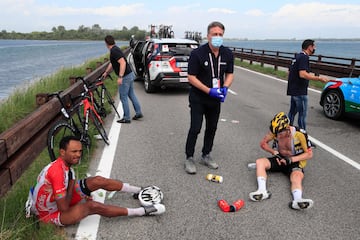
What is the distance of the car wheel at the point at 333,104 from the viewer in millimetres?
7805

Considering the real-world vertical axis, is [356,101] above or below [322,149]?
above

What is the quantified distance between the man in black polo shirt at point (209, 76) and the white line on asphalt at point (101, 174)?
1224 mm

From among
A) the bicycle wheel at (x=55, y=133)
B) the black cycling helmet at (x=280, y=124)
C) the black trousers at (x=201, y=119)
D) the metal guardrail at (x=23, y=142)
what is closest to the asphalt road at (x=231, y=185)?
the black trousers at (x=201, y=119)

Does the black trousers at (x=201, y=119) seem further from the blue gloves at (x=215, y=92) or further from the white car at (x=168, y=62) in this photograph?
the white car at (x=168, y=62)

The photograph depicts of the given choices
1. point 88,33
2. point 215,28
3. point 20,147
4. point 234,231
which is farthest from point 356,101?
point 88,33

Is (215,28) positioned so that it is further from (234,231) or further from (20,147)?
(20,147)

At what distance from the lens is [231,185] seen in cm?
441

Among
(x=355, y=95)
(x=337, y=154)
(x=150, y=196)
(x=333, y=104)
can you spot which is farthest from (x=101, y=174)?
(x=333, y=104)

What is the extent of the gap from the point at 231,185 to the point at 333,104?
16.2 feet

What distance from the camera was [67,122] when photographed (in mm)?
5160

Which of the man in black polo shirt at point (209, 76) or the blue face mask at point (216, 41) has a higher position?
the blue face mask at point (216, 41)

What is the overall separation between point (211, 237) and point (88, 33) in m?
159

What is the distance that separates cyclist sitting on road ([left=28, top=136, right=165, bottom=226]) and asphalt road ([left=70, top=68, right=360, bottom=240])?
19 centimetres

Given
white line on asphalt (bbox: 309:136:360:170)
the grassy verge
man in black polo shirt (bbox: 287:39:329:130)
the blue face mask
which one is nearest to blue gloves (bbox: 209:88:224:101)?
the blue face mask
